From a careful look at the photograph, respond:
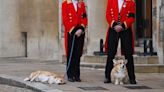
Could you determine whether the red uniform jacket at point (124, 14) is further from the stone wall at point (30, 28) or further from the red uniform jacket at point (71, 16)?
the stone wall at point (30, 28)

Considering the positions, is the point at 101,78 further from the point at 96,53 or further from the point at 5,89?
the point at 96,53

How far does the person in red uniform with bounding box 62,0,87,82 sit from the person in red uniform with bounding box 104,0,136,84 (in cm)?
64

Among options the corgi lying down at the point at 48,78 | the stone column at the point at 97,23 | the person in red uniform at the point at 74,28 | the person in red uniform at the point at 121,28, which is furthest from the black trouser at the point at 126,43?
the stone column at the point at 97,23

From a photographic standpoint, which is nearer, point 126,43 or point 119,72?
point 119,72

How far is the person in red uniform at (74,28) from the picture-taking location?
10.8 meters

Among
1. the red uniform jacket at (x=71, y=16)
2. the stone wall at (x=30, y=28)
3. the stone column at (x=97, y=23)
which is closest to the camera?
the red uniform jacket at (x=71, y=16)

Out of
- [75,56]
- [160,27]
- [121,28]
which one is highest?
[160,27]

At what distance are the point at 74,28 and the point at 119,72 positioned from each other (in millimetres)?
1323

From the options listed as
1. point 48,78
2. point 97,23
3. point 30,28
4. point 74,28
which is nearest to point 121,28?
point 74,28

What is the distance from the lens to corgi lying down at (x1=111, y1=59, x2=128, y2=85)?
33.5 feet

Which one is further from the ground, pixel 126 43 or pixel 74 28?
pixel 74 28

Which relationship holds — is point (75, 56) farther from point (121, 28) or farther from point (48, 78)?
point (121, 28)

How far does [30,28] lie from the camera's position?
22266mm

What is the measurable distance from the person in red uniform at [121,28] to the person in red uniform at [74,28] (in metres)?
0.64
